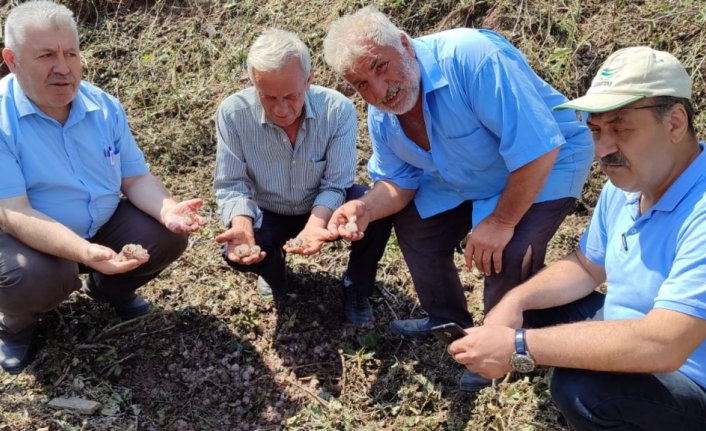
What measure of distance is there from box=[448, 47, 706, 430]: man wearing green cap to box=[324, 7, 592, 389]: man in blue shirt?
0.55 meters

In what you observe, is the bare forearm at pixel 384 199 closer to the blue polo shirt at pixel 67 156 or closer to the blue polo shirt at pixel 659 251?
the blue polo shirt at pixel 659 251

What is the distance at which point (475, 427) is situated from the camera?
9.30ft

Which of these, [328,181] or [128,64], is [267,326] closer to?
[328,181]

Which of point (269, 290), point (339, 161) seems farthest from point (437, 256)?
point (269, 290)

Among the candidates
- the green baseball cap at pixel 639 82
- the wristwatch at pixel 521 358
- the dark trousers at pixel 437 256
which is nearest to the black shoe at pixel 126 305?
the dark trousers at pixel 437 256

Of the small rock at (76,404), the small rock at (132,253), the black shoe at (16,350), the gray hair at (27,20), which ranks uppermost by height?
the gray hair at (27,20)

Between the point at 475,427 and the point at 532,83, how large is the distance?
1436mm

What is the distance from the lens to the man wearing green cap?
197 cm

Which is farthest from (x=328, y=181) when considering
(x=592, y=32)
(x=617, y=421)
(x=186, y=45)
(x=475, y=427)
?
(x=186, y=45)

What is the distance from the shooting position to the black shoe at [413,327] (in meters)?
3.37

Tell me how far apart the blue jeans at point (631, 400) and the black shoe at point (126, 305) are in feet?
7.14

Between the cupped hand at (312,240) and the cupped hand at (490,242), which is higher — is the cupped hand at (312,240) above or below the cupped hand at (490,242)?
below

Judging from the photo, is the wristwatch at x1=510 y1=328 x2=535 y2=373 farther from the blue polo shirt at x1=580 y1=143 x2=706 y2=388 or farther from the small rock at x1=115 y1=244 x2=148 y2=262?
the small rock at x1=115 y1=244 x2=148 y2=262

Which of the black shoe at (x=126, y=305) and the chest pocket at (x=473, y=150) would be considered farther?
the black shoe at (x=126, y=305)
